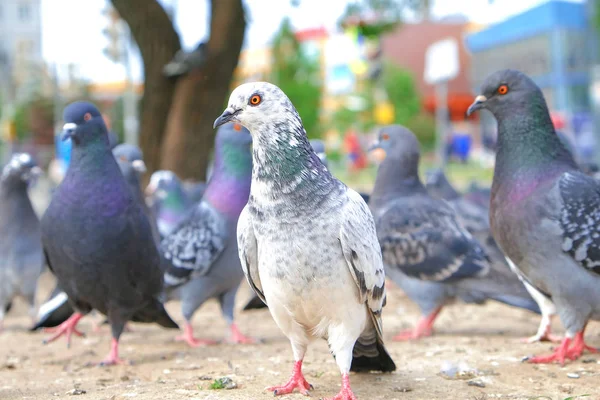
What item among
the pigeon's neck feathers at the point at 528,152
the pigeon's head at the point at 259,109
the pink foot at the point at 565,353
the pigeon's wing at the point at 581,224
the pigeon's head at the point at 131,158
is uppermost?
the pigeon's head at the point at 259,109

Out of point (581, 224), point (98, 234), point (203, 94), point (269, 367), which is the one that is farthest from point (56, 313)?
point (203, 94)

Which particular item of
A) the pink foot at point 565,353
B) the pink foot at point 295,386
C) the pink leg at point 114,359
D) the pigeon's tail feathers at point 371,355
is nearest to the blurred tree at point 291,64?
the pink leg at point 114,359

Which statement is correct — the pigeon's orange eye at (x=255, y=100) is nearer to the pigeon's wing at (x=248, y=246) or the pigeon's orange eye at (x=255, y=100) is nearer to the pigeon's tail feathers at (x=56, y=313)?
the pigeon's wing at (x=248, y=246)

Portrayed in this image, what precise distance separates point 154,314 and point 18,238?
85.3 inches

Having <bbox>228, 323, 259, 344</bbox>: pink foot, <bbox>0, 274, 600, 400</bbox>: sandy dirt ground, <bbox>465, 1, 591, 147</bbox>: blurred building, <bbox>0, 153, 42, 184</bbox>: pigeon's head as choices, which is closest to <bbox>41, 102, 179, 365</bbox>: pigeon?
<bbox>0, 274, 600, 400</bbox>: sandy dirt ground

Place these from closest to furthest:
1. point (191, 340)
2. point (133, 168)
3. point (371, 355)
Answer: point (371, 355)
point (191, 340)
point (133, 168)

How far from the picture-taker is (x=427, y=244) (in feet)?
17.5

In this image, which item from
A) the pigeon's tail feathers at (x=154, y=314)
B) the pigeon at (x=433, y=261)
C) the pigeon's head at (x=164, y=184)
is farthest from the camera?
the pigeon's head at (x=164, y=184)

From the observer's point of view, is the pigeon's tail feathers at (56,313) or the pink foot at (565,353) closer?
the pink foot at (565,353)

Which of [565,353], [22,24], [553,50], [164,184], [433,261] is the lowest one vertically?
[565,353]

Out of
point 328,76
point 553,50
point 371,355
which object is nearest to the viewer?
point 371,355

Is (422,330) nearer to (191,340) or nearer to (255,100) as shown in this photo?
(191,340)

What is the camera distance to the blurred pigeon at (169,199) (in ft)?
24.2

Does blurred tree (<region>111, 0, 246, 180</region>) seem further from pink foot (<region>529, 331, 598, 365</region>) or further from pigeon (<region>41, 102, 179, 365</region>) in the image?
pink foot (<region>529, 331, 598, 365</region>)
